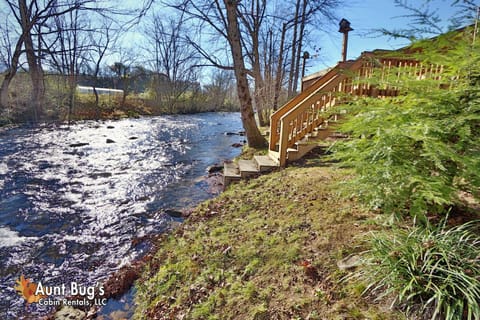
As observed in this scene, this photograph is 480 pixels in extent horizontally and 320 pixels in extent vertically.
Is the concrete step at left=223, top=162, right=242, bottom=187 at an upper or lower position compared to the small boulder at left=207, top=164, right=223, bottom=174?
upper

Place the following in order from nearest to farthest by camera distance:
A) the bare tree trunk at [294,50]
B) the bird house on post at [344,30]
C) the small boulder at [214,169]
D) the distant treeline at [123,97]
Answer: the small boulder at [214,169] → the bird house on post at [344,30] → the bare tree trunk at [294,50] → the distant treeline at [123,97]

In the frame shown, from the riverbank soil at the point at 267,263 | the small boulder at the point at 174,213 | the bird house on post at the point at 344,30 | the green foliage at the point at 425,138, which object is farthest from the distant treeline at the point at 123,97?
the green foliage at the point at 425,138

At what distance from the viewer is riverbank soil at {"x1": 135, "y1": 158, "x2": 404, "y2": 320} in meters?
1.63

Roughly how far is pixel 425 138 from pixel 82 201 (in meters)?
4.91

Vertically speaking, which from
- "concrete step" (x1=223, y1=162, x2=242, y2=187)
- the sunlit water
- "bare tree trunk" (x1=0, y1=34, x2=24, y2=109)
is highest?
"bare tree trunk" (x1=0, y1=34, x2=24, y2=109)

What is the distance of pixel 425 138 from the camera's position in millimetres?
1588

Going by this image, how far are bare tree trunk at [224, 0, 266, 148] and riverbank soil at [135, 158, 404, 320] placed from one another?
2.99 meters

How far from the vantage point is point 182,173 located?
601 cm

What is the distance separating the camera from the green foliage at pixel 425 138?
1.60 meters

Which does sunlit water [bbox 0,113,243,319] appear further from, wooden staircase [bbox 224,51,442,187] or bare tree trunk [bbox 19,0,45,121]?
bare tree trunk [bbox 19,0,45,121]

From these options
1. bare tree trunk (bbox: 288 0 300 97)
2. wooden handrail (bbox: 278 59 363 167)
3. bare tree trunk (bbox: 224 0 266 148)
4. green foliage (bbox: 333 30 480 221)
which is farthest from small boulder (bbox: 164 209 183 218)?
bare tree trunk (bbox: 288 0 300 97)

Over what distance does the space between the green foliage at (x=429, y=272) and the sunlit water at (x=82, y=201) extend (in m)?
2.54

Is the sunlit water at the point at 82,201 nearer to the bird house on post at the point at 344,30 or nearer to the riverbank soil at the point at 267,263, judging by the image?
the riverbank soil at the point at 267,263

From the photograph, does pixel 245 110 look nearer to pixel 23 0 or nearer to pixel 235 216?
pixel 235 216
